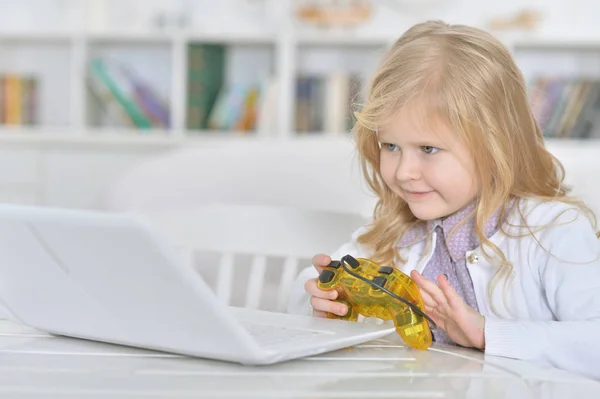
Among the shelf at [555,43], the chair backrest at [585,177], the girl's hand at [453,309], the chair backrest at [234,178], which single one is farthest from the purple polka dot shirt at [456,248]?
the shelf at [555,43]

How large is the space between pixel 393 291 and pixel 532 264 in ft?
1.15

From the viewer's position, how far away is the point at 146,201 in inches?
78.6

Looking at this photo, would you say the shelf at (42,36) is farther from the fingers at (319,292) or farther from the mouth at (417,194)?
the fingers at (319,292)

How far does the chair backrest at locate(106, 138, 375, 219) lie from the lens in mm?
1960

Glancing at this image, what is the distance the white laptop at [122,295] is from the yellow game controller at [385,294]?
22mm

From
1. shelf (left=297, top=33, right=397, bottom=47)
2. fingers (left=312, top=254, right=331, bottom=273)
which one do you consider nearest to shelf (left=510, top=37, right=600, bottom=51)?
shelf (left=297, top=33, right=397, bottom=47)

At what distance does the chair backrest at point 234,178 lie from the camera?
1960mm

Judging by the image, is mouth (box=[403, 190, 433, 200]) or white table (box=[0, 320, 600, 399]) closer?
white table (box=[0, 320, 600, 399])

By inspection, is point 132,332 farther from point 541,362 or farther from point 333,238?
point 333,238

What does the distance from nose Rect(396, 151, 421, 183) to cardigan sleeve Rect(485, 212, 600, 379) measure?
0.56 feet

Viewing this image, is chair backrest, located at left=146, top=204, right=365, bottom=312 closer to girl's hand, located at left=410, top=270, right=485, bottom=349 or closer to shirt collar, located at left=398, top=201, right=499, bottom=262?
shirt collar, located at left=398, top=201, right=499, bottom=262

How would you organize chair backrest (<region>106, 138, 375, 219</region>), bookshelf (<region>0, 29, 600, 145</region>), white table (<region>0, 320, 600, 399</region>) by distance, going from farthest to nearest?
bookshelf (<region>0, 29, 600, 145</region>) < chair backrest (<region>106, 138, 375, 219</region>) < white table (<region>0, 320, 600, 399</region>)

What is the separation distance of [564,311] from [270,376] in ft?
1.65

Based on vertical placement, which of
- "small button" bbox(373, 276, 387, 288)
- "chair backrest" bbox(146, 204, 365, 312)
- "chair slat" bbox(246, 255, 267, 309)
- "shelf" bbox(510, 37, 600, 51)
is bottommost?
"chair slat" bbox(246, 255, 267, 309)
